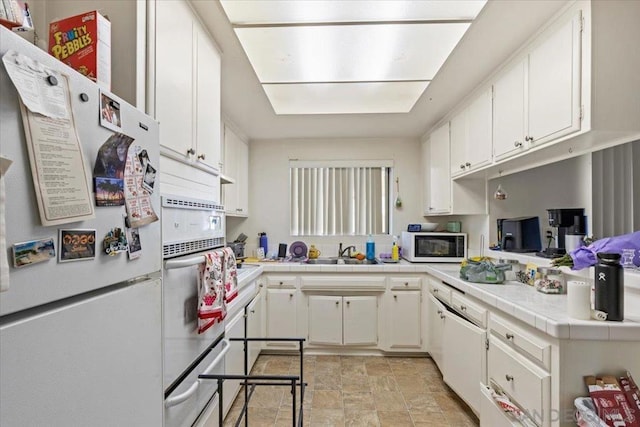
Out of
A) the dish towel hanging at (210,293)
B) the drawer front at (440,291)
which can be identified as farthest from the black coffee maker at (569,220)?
the dish towel hanging at (210,293)

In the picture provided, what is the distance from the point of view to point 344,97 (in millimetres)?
2582

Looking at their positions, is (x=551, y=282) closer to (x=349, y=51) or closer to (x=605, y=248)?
(x=605, y=248)

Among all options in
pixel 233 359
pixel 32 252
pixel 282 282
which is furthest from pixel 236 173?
pixel 32 252

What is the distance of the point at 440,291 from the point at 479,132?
136 cm

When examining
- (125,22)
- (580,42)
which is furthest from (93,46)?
(580,42)

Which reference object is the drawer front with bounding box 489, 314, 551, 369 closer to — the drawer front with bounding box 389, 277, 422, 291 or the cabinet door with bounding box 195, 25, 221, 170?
the drawer front with bounding box 389, 277, 422, 291

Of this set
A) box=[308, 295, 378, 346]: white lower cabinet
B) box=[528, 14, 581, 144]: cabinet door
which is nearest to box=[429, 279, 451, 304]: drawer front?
box=[308, 295, 378, 346]: white lower cabinet

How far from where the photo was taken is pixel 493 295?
1723 millimetres

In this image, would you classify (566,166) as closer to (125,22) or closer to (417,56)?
(417,56)

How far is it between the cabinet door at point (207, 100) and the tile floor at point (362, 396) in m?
1.78

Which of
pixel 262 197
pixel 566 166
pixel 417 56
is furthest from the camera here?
pixel 262 197

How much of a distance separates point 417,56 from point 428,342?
2491mm

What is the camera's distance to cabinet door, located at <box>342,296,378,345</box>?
115 inches

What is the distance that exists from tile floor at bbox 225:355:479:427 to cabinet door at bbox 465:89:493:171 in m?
1.85
